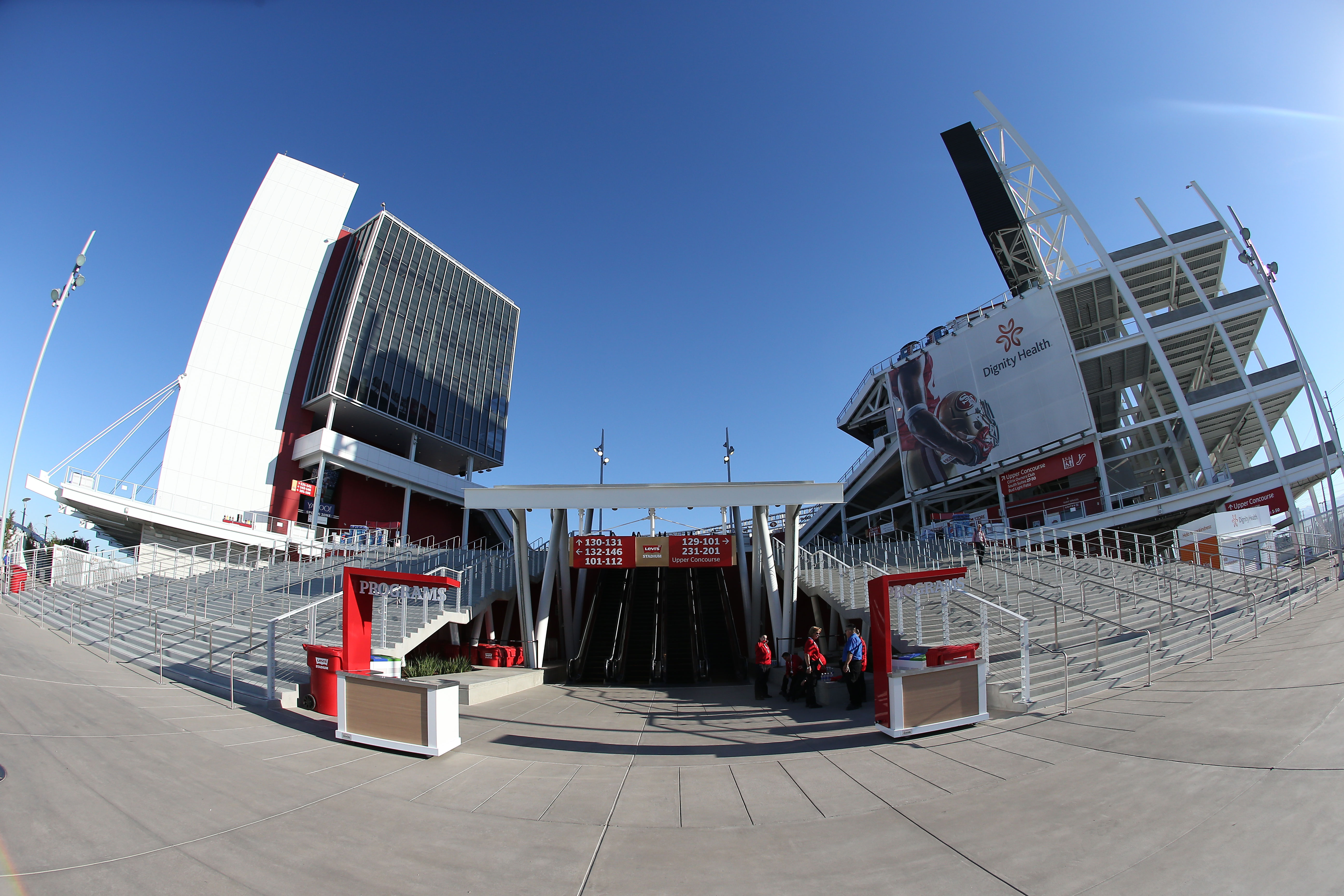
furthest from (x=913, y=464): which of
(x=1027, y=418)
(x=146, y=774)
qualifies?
(x=146, y=774)

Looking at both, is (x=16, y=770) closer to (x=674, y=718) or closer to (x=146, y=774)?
(x=146, y=774)

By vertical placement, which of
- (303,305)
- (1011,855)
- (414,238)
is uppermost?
(414,238)

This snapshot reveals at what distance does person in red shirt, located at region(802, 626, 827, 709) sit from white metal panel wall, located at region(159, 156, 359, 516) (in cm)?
3925

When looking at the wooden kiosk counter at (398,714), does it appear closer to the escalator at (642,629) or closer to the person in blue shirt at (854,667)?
the person in blue shirt at (854,667)

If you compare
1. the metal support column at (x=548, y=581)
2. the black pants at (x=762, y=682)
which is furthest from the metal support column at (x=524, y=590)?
the black pants at (x=762, y=682)

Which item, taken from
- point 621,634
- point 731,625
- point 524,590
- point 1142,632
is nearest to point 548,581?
point 524,590

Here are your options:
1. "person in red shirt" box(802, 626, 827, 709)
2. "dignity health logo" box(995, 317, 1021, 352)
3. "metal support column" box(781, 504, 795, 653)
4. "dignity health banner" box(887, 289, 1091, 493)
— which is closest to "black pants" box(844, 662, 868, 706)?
"person in red shirt" box(802, 626, 827, 709)

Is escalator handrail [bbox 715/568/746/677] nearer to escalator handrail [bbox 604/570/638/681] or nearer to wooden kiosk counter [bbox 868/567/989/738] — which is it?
escalator handrail [bbox 604/570/638/681]

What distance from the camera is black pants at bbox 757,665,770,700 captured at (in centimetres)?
1283

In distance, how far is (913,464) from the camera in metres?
46.3

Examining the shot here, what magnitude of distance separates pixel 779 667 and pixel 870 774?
10.4m

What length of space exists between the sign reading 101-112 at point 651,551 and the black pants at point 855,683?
7.65m

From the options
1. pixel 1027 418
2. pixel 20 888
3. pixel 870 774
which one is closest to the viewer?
pixel 20 888

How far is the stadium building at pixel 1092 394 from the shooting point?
107 ft
